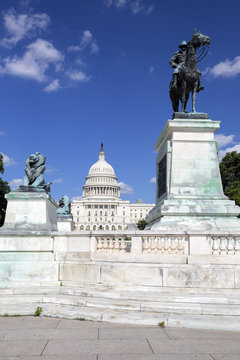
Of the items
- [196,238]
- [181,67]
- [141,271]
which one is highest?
[181,67]

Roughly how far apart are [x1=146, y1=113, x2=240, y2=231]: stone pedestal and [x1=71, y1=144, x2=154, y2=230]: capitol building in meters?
157

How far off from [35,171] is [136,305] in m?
6.34

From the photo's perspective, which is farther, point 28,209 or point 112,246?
point 28,209

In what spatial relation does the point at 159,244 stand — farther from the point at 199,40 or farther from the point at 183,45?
the point at 183,45

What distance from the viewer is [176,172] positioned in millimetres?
13133

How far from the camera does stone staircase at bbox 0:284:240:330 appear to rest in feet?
22.9

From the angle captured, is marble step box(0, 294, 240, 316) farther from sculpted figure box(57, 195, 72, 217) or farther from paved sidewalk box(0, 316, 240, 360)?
sculpted figure box(57, 195, 72, 217)

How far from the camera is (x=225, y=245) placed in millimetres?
9273

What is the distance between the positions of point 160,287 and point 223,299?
1.59 metres

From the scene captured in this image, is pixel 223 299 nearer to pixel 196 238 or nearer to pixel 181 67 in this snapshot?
pixel 196 238

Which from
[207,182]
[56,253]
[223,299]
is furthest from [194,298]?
[207,182]

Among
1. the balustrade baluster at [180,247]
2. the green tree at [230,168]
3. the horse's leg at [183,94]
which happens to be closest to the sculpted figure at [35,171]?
the balustrade baluster at [180,247]

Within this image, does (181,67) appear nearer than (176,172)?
No

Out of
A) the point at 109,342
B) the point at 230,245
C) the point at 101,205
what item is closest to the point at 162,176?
the point at 230,245
